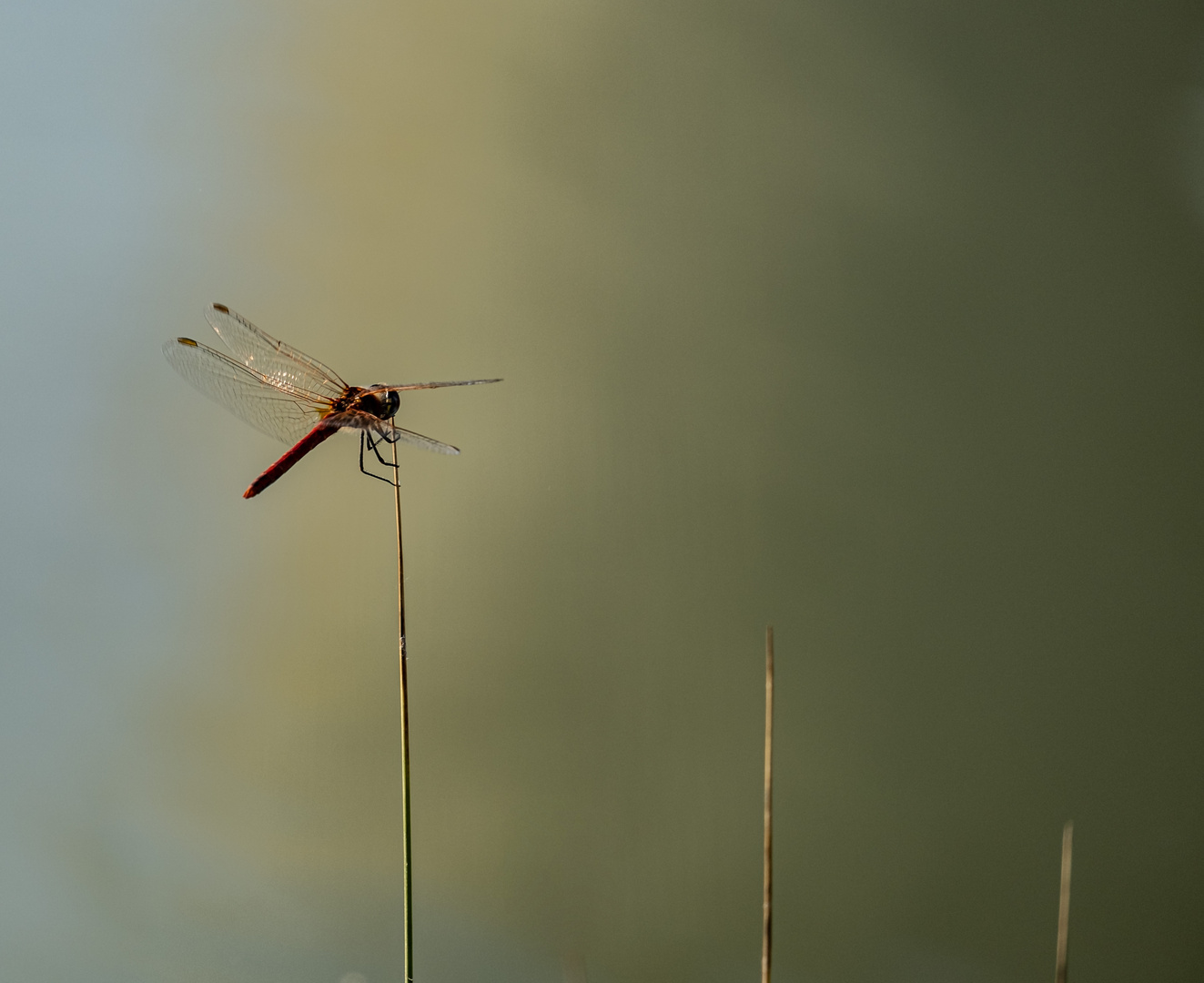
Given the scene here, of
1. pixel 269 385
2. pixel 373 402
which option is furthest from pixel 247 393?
pixel 373 402

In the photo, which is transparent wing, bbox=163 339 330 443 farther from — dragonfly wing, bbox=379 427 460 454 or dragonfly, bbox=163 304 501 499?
dragonfly wing, bbox=379 427 460 454

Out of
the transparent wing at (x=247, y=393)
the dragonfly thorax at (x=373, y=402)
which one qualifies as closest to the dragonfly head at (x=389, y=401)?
the dragonfly thorax at (x=373, y=402)

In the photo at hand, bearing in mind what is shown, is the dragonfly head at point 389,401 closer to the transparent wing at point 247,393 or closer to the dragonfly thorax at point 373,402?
the dragonfly thorax at point 373,402

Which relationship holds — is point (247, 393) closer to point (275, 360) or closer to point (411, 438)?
point (275, 360)

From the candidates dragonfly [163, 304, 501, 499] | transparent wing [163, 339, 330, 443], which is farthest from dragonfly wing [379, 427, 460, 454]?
transparent wing [163, 339, 330, 443]

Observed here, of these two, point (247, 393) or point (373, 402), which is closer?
point (373, 402)

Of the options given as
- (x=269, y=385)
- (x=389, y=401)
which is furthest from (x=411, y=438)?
(x=269, y=385)
